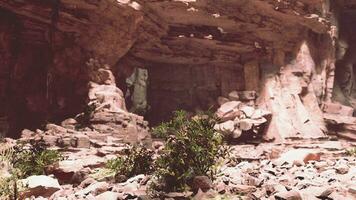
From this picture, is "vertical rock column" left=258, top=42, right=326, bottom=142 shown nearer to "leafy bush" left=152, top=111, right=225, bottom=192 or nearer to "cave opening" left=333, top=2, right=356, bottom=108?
"cave opening" left=333, top=2, right=356, bottom=108

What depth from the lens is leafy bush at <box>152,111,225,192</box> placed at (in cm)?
615

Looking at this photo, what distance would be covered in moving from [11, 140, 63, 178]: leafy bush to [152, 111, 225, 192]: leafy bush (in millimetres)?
2794

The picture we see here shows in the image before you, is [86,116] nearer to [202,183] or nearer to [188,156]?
[188,156]

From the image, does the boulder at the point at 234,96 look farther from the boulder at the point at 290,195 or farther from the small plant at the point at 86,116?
the boulder at the point at 290,195

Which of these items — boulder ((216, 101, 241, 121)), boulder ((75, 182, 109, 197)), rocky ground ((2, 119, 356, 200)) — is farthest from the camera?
boulder ((216, 101, 241, 121))

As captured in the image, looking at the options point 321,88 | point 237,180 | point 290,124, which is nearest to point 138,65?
point 290,124

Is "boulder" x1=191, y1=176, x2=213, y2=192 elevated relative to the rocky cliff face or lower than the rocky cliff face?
lower

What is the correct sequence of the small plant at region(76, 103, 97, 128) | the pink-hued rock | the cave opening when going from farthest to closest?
1. the cave opening
2. the pink-hued rock
3. the small plant at region(76, 103, 97, 128)

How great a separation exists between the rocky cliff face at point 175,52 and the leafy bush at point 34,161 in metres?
7.04

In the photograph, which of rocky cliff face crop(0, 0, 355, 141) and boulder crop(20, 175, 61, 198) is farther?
rocky cliff face crop(0, 0, 355, 141)

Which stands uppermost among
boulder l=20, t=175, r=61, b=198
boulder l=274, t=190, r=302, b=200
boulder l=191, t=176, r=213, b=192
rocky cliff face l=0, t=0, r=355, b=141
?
rocky cliff face l=0, t=0, r=355, b=141

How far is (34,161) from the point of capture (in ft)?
27.0

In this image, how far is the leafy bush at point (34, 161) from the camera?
7875 millimetres

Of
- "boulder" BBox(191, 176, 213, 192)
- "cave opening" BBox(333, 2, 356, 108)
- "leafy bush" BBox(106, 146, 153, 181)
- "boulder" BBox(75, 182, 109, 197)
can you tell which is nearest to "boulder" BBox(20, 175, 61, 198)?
"boulder" BBox(75, 182, 109, 197)
